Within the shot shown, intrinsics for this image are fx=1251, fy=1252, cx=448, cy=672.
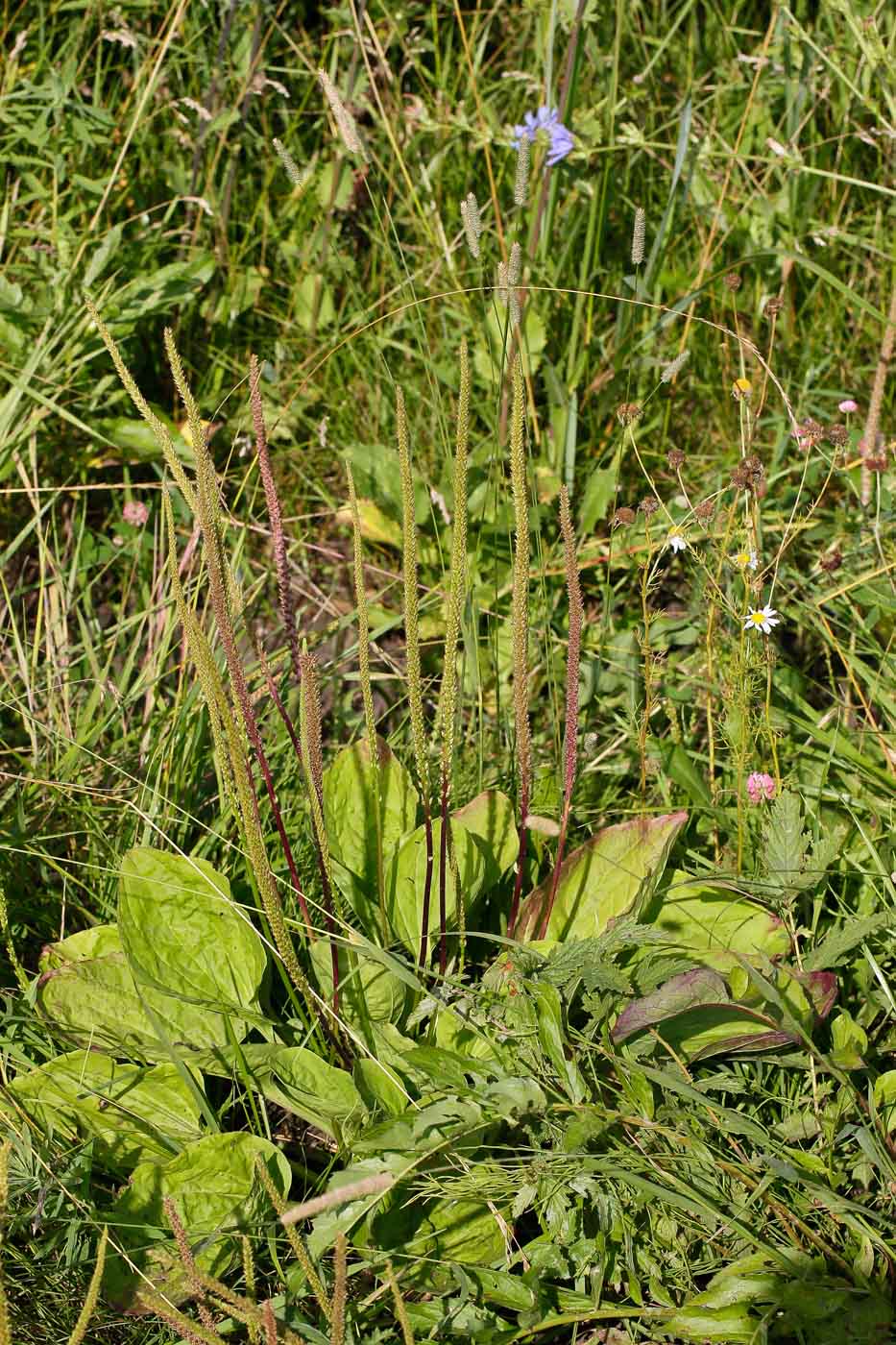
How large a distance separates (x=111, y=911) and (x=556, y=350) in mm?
1519

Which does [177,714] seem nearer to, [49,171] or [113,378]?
[113,378]

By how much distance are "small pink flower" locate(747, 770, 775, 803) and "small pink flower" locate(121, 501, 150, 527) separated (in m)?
1.29

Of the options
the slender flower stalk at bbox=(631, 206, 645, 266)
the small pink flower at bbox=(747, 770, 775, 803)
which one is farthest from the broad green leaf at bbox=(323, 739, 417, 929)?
the slender flower stalk at bbox=(631, 206, 645, 266)

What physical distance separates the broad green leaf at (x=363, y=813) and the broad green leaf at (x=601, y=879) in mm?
220

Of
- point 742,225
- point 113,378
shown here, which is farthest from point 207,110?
point 742,225

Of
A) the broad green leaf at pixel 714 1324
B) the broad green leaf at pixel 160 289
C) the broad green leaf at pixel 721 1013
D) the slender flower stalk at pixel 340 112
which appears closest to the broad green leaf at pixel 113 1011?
the broad green leaf at pixel 721 1013

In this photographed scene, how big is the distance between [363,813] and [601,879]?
1.18 feet

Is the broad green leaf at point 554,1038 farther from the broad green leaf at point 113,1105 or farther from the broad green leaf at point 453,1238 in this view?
the broad green leaf at point 113,1105

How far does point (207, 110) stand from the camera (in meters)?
2.62

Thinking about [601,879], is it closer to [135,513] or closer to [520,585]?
[520,585]

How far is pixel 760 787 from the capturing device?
186 centimetres

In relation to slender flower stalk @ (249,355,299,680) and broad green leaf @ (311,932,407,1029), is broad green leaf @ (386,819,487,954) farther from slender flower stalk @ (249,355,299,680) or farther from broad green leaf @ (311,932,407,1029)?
slender flower stalk @ (249,355,299,680)

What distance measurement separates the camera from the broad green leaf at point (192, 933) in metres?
1.66

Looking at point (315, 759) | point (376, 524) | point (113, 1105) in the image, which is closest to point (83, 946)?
point (113, 1105)
